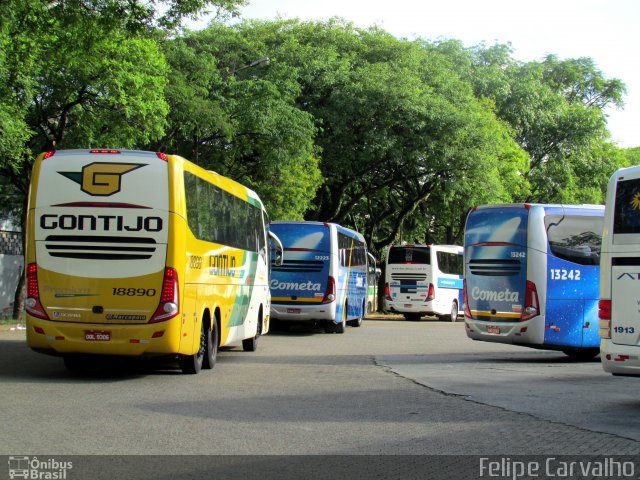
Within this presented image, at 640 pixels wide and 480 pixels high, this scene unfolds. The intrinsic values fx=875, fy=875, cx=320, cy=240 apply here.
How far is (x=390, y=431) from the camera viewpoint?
8859mm

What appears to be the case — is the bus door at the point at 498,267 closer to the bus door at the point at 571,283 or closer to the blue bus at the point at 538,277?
the blue bus at the point at 538,277

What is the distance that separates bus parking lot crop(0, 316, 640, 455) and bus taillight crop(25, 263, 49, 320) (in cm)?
98

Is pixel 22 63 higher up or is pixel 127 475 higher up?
pixel 22 63

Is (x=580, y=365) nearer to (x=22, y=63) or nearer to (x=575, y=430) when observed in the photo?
(x=575, y=430)

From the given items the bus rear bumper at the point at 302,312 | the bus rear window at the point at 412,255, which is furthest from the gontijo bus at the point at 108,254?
the bus rear window at the point at 412,255

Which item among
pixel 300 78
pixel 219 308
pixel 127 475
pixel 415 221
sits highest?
pixel 300 78

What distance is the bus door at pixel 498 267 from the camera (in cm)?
1738

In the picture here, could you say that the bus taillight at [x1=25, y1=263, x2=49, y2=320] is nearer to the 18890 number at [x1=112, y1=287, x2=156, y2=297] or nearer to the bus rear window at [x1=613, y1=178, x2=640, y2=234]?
the 18890 number at [x1=112, y1=287, x2=156, y2=297]

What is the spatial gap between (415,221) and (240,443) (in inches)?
1620

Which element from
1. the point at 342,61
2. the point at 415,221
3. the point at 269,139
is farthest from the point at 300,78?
the point at 415,221

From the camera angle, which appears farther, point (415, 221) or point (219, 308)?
point (415, 221)

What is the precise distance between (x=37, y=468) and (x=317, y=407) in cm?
433

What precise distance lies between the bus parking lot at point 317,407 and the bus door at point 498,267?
1.09 m

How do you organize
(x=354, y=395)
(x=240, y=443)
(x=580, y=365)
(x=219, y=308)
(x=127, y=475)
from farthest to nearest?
1. (x=580, y=365)
2. (x=219, y=308)
3. (x=354, y=395)
4. (x=240, y=443)
5. (x=127, y=475)
